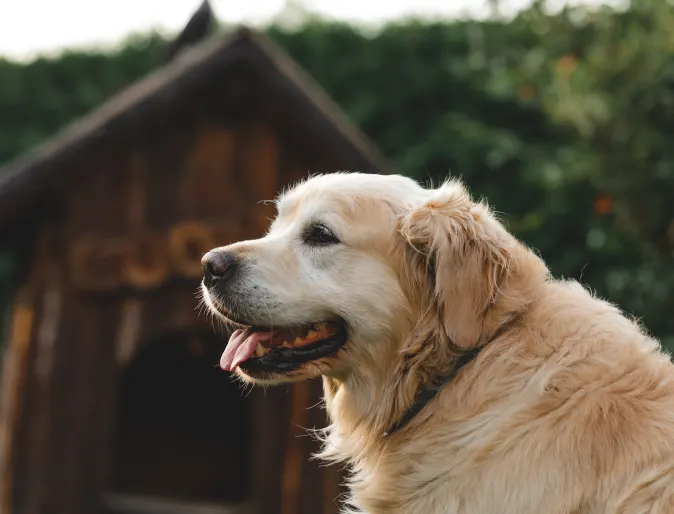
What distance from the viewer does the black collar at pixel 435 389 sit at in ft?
10.5

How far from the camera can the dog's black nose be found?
3.40 metres

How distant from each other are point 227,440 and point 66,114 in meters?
5.51

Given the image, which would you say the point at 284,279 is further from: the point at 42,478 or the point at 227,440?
the point at 227,440

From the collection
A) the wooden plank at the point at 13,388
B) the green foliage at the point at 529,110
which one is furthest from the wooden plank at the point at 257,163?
the green foliage at the point at 529,110

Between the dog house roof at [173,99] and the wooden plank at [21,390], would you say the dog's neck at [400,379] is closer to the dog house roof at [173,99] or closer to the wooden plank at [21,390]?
the dog house roof at [173,99]

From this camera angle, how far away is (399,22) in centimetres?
1128

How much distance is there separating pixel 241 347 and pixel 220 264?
321mm

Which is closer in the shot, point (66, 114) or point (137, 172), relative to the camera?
point (137, 172)

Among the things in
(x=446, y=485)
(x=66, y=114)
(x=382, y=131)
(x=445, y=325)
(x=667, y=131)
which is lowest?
(x=446, y=485)

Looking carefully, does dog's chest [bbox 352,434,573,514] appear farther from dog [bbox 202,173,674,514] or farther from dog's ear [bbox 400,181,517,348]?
dog's ear [bbox 400,181,517,348]

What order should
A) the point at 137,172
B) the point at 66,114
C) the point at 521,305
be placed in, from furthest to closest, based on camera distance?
1. the point at 66,114
2. the point at 137,172
3. the point at 521,305

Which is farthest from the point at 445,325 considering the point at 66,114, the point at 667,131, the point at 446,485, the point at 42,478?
the point at 66,114

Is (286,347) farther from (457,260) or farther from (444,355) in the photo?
(457,260)

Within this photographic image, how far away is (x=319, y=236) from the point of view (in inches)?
138
